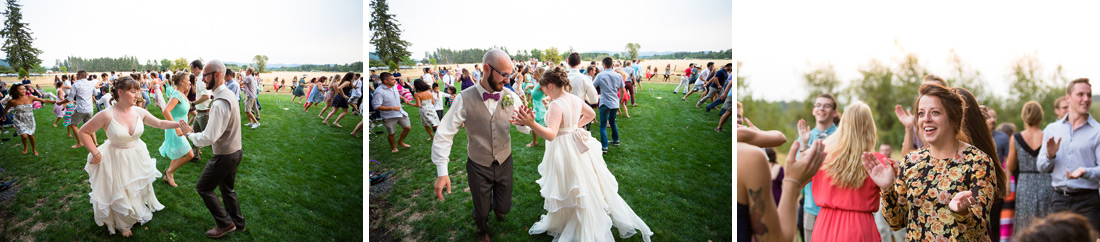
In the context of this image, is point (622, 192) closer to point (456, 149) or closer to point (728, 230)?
point (728, 230)

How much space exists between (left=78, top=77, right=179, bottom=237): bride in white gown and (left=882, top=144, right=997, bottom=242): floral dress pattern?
16.2 feet

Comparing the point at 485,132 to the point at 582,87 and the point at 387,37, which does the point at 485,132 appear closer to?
the point at 582,87

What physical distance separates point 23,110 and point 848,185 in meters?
5.81

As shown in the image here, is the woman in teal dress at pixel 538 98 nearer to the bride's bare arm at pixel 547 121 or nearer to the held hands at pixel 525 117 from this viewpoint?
the bride's bare arm at pixel 547 121

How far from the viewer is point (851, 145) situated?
3.89 metres

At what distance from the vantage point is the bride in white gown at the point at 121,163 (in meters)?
3.88

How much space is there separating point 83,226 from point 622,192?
3.87 meters

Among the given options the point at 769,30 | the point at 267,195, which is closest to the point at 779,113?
the point at 769,30

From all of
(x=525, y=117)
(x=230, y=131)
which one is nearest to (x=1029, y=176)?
(x=525, y=117)

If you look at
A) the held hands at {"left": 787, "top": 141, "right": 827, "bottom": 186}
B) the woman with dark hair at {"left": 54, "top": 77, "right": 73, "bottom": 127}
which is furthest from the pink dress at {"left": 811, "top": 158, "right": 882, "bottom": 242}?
the woman with dark hair at {"left": 54, "top": 77, "right": 73, "bottom": 127}

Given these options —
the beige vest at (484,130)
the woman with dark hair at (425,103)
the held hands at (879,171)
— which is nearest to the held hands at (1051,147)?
the held hands at (879,171)

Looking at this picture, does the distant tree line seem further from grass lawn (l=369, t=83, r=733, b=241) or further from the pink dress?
the pink dress

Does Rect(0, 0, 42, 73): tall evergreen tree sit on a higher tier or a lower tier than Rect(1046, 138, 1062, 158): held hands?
higher

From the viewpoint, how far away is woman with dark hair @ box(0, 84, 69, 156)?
13.4 ft
